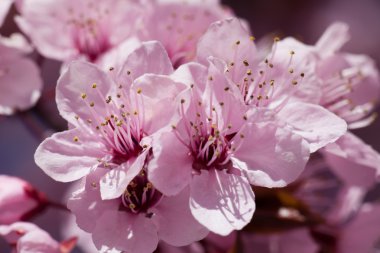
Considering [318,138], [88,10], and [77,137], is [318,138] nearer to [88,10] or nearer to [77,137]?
[77,137]

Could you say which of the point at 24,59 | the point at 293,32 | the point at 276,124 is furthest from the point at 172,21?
the point at 293,32

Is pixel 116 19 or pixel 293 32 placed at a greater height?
pixel 116 19

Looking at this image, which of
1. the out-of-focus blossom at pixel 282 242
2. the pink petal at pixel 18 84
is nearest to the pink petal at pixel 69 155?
the pink petal at pixel 18 84

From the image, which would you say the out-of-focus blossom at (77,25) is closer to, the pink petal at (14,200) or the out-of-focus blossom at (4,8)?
the out-of-focus blossom at (4,8)

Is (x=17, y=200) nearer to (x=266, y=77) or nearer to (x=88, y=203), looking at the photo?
(x=88, y=203)

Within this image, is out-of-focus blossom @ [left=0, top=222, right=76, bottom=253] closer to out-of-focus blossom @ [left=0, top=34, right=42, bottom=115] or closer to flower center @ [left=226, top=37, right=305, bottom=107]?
out-of-focus blossom @ [left=0, top=34, right=42, bottom=115]

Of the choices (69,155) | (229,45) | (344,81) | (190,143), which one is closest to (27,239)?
(69,155)
